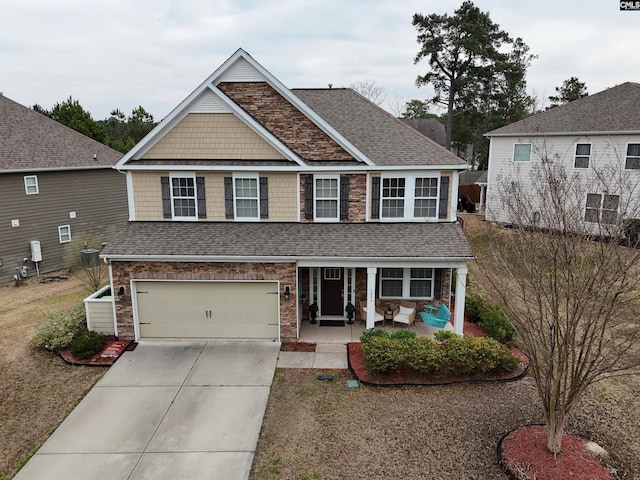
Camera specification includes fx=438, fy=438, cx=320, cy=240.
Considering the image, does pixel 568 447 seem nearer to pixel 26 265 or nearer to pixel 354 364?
pixel 354 364

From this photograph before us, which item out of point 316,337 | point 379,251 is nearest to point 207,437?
point 316,337

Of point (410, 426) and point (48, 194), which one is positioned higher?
point (48, 194)

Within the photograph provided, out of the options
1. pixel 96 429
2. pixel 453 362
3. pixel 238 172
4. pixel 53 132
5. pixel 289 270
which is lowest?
pixel 96 429

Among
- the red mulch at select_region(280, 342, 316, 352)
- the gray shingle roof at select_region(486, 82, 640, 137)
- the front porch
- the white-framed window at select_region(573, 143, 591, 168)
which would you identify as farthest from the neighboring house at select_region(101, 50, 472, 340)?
the white-framed window at select_region(573, 143, 591, 168)

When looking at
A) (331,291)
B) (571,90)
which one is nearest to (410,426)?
(331,291)

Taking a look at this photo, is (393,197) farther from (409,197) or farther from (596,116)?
(596,116)

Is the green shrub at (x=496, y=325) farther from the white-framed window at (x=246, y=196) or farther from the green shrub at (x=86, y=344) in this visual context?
the green shrub at (x=86, y=344)
